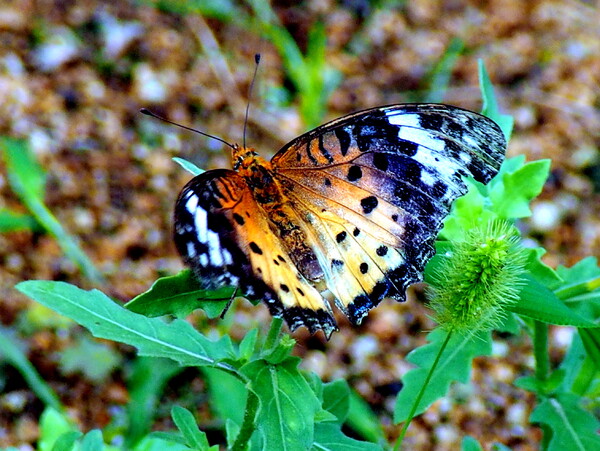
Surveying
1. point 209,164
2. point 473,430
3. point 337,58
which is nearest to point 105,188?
point 209,164

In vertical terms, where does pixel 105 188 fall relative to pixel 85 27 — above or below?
below

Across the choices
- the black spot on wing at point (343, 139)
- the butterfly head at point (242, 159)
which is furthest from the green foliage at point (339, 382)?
the black spot on wing at point (343, 139)

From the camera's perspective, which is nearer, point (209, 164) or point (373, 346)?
point (373, 346)

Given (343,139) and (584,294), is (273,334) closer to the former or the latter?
(343,139)

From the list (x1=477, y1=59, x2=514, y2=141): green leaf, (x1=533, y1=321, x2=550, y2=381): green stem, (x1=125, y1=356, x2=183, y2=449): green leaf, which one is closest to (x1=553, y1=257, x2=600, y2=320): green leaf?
(x1=533, y1=321, x2=550, y2=381): green stem

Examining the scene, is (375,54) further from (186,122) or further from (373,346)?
(373,346)

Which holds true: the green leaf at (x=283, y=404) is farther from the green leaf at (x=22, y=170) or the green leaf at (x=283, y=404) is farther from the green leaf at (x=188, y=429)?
the green leaf at (x=22, y=170)
